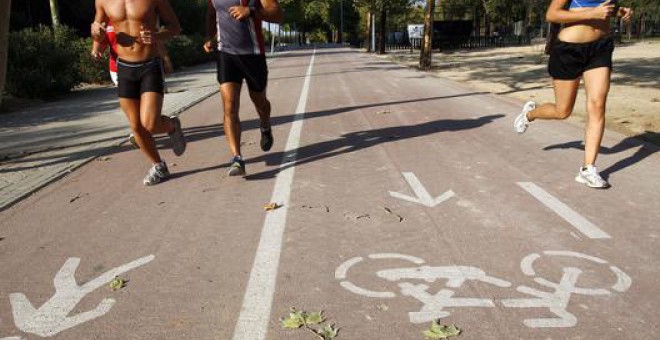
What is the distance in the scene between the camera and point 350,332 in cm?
257

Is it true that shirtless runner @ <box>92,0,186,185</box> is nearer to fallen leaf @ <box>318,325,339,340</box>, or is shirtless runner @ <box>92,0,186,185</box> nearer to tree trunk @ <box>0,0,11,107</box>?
tree trunk @ <box>0,0,11,107</box>

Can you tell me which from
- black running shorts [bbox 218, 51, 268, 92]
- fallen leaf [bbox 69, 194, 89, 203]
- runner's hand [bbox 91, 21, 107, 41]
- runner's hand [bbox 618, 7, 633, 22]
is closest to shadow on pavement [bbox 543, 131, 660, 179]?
runner's hand [bbox 618, 7, 633, 22]

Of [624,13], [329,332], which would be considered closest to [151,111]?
[329,332]

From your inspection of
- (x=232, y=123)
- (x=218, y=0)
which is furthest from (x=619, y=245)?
(x=218, y=0)

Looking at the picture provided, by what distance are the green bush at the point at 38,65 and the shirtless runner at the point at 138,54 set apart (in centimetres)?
1001

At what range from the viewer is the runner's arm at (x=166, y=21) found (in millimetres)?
5148

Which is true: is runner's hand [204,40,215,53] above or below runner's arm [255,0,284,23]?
below

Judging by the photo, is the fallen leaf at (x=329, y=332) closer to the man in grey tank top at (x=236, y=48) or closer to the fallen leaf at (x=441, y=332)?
the fallen leaf at (x=441, y=332)

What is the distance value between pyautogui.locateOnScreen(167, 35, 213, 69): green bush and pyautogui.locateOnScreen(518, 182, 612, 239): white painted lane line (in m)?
23.4

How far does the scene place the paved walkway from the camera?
19.4 ft

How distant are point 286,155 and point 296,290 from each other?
3.52 meters

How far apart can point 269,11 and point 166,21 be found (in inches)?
40.5

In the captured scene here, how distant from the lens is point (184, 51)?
94.8ft

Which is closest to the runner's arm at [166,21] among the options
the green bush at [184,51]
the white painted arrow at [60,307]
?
the white painted arrow at [60,307]
